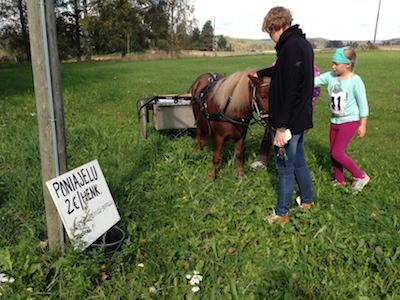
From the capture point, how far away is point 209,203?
4.39 m

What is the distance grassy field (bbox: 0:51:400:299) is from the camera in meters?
2.85

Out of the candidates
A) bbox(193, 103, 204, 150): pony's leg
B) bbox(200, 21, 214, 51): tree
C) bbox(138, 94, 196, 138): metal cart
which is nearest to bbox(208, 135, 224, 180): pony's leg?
bbox(193, 103, 204, 150): pony's leg

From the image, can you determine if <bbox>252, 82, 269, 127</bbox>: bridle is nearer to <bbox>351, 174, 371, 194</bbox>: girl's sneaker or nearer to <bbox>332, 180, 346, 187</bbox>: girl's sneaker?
<bbox>332, 180, 346, 187</bbox>: girl's sneaker

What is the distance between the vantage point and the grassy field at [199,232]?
2.85 meters

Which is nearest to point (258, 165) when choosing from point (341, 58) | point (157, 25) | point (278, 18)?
point (341, 58)

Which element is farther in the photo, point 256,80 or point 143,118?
point 143,118

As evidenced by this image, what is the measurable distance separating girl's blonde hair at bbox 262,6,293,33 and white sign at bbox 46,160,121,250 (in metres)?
1.93

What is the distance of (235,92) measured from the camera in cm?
466

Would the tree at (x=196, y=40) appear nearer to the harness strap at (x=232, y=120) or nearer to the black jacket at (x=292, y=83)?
the harness strap at (x=232, y=120)

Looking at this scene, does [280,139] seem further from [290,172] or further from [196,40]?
[196,40]

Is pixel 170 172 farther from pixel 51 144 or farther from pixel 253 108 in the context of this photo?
pixel 51 144

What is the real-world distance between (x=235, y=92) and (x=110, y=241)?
88.0 inches

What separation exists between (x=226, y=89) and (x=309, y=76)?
1539 millimetres

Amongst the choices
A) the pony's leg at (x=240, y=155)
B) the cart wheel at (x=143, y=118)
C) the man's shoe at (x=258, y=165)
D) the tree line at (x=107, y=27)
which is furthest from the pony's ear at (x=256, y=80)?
the tree line at (x=107, y=27)
